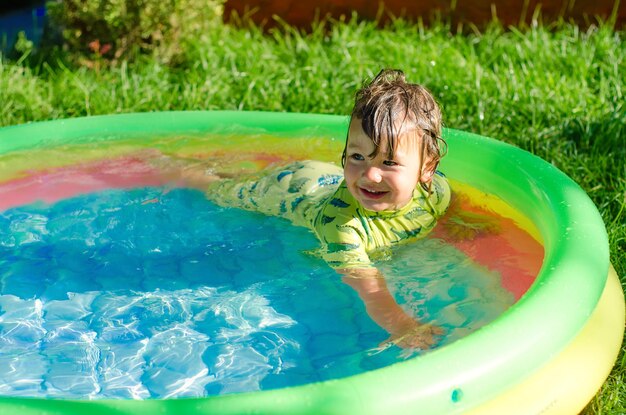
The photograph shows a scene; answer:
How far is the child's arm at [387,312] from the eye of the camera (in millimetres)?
2421

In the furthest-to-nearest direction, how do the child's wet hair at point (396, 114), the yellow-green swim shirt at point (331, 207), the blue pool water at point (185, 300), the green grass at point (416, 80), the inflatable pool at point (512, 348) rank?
the green grass at point (416, 80), the yellow-green swim shirt at point (331, 207), the child's wet hair at point (396, 114), the blue pool water at point (185, 300), the inflatable pool at point (512, 348)

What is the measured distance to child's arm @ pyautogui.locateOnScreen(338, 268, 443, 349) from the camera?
2.42 m

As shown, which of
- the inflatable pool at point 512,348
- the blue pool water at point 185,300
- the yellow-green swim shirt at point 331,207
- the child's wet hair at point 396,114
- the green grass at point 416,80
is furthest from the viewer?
the green grass at point 416,80

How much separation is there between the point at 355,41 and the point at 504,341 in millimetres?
2980

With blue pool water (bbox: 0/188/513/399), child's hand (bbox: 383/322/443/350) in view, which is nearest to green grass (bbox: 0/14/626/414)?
blue pool water (bbox: 0/188/513/399)

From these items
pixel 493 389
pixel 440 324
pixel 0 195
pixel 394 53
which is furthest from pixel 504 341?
pixel 394 53

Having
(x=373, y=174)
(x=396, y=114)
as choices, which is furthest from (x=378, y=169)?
(x=396, y=114)

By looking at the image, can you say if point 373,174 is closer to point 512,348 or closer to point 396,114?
point 396,114

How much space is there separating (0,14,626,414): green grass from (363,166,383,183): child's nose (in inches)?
43.7

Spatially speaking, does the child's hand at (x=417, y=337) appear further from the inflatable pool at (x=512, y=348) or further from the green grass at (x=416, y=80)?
the green grass at (x=416, y=80)

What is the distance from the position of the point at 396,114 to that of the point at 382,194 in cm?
25

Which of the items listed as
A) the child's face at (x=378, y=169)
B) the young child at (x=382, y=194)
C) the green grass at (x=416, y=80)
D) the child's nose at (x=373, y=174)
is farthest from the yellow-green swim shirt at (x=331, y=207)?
the green grass at (x=416, y=80)

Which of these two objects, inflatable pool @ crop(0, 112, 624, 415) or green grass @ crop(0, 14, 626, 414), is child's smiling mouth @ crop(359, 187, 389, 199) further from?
green grass @ crop(0, 14, 626, 414)

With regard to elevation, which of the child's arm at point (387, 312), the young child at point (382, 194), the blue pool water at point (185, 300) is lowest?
the blue pool water at point (185, 300)
